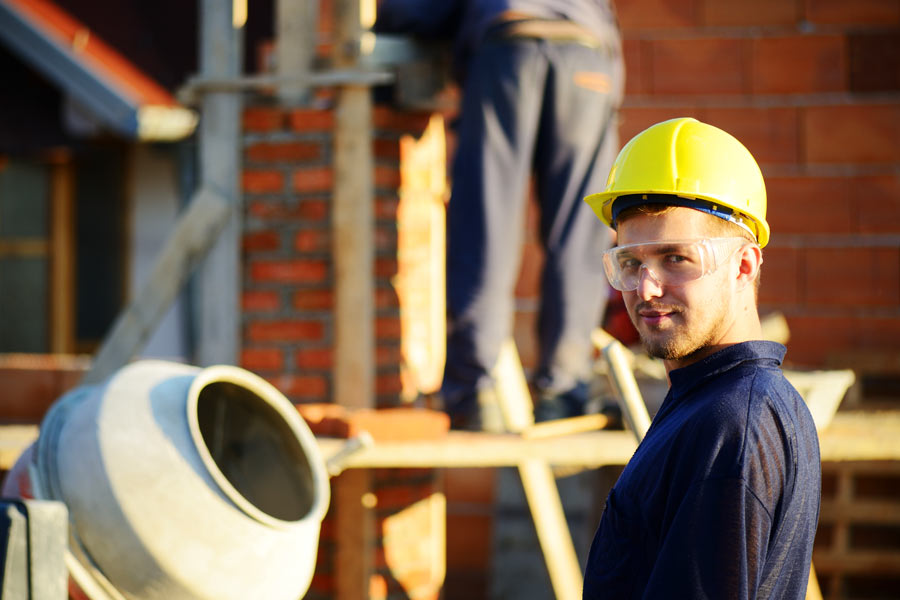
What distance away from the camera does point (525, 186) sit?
→ 3287 mm

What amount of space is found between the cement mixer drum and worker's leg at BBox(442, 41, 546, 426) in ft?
2.06

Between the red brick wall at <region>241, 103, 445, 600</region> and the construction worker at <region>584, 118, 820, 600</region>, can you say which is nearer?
the construction worker at <region>584, 118, 820, 600</region>

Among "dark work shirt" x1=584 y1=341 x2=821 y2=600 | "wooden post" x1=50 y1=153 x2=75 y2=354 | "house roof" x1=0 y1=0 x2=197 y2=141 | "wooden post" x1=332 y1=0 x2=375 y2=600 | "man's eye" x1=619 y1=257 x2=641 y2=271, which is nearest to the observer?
"dark work shirt" x1=584 y1=341 x2=821 y2=600

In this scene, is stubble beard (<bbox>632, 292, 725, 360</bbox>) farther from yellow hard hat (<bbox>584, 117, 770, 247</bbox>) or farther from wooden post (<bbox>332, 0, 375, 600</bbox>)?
wooden post (<bbox>332, 0, 375, 600</bbox>)

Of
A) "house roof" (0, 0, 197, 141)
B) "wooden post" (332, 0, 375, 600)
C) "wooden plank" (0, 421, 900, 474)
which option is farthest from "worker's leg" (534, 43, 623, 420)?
"house roof" (0, 0, 197, 141)

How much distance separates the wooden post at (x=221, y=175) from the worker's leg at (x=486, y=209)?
2.42 feet

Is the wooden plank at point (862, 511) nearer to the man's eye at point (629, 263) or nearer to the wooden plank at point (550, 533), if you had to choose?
the wooden plank at point (550, 533)

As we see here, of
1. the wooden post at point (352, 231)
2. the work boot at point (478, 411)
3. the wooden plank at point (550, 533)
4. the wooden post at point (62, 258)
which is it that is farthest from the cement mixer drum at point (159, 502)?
the wooden post at point (62, 258)

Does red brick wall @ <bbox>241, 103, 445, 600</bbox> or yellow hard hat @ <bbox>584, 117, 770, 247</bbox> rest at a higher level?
yellow hard hat @ <bbox>584, 117, 770, 247</bbox>

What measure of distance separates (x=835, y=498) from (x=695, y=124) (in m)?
3.71

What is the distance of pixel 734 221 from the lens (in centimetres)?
168

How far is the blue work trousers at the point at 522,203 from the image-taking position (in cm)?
320

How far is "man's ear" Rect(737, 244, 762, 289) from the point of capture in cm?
165

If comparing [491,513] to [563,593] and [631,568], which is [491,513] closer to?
[563,593]
